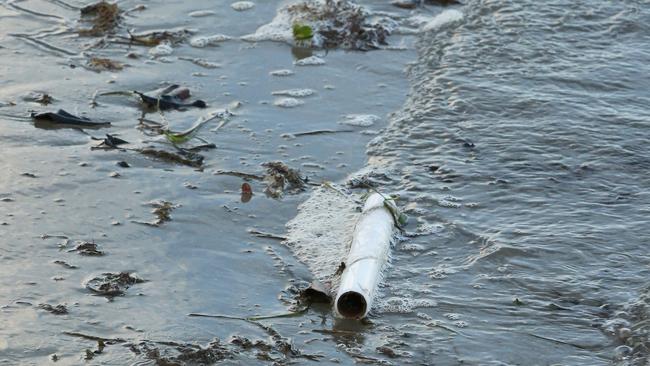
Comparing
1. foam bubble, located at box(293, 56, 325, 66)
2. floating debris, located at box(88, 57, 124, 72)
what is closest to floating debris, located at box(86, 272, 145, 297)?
floating debris, located at box(88, 57, 124, 72)

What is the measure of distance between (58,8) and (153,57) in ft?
3.60

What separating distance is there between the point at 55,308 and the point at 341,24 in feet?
13.3

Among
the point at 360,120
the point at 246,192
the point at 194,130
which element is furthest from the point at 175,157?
the point at 360,120

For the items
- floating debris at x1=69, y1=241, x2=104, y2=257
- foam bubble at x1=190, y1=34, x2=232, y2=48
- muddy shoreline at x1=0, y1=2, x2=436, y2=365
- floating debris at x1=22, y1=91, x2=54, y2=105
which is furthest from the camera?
foam bubble at x1=190, y1=34, x2=232, y2=48

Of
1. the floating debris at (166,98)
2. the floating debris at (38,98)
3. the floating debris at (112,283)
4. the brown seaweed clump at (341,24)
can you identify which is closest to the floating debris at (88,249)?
the floating debris at (112,283)

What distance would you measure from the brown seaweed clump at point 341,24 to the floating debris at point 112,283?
3427 mm

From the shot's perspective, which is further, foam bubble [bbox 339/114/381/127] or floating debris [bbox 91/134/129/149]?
foam bubble [bbox 339/114/381/127]

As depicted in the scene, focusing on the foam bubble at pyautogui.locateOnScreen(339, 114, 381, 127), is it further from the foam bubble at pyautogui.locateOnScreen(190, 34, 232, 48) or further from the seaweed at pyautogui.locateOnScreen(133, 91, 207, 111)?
the foam bubble at pyautogui.locateOnScreen(190, 34, 232, 48)

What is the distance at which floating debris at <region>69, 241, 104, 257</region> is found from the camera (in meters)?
4.42

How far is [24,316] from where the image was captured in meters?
3.91

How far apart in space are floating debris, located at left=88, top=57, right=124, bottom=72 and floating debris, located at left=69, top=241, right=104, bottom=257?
2228 mm

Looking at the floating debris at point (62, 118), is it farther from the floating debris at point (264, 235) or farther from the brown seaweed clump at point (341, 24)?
the brown seaweed clump at point (341, 24)

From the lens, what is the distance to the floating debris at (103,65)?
6.50 metres

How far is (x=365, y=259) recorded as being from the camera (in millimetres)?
4395
